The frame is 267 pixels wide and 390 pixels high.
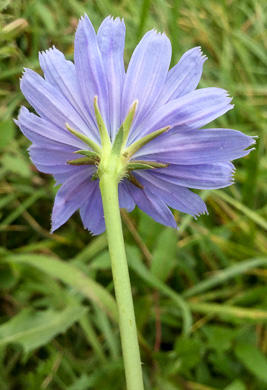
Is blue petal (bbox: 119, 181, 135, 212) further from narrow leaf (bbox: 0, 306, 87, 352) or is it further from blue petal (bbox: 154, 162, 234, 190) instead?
narrow leaf (bbox: 0, 306, 87, 352)

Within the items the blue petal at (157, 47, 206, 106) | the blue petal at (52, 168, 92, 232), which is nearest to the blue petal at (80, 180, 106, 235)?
the blue petal at (52, 168, 92, 232)

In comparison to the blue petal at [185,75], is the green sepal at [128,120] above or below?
below

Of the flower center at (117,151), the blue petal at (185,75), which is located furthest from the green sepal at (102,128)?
the blue petal at (185,75)

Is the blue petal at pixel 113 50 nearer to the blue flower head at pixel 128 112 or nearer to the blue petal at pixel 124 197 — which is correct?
the blue flower head at pixel 128 112

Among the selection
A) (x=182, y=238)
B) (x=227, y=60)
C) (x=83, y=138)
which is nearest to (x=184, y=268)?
(x=182, y=238)

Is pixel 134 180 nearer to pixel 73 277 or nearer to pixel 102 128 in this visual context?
pixel 102 128
